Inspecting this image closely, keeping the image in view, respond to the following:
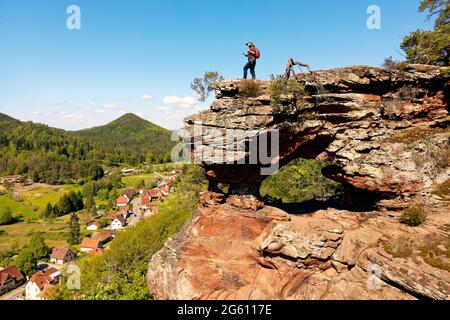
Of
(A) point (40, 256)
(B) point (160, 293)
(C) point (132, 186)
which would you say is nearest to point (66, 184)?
(C) point (132, 186)

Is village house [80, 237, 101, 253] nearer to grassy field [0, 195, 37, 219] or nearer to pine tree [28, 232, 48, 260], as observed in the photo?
pine tree [28, 232, 48, 260]

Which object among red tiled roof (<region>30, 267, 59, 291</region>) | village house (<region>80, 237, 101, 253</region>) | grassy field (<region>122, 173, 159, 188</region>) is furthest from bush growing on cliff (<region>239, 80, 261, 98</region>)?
grassy field (<region>122, 173, 159, 188</region>)

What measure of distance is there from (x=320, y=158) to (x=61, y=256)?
7743cm

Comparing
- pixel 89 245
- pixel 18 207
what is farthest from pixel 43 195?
A: pixel 89 245

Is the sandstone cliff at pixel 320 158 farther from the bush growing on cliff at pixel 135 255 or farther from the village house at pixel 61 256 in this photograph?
the village house at pixel 61 256

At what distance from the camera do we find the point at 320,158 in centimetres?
1884

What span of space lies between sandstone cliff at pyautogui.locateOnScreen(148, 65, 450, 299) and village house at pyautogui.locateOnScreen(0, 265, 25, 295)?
61.1 m

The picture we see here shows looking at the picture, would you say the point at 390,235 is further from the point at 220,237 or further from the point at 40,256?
the point at 40,256

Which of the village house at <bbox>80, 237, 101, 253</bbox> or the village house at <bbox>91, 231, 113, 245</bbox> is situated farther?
the village house at <bbox>91, 231, 113, 245</bbox>

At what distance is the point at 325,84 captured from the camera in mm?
17172

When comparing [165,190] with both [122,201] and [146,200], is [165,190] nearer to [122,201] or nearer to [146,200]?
[146,200]

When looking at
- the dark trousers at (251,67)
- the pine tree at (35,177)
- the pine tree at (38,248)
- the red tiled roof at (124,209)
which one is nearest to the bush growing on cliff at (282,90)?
the dark trousers at (251,67)

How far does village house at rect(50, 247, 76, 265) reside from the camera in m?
72.8

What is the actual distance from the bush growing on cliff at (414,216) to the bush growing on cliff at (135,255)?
16.9 meters
